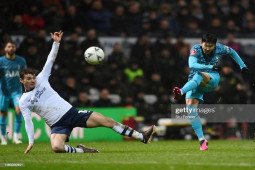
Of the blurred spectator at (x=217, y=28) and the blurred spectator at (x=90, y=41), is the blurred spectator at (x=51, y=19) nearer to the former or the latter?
the blurred spectator at (x=90, y=41)

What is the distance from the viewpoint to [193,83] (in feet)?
32.5

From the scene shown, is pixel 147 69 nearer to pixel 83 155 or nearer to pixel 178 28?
pixel 178 28

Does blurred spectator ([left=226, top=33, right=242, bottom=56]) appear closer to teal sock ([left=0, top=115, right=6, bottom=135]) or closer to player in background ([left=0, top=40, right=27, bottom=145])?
player in background ([left=0, top=40, right=27, bottom=145])

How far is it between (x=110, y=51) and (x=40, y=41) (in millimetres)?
2365

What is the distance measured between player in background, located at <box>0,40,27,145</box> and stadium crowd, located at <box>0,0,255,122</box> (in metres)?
1.78

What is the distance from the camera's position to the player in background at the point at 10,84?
13.0 meters

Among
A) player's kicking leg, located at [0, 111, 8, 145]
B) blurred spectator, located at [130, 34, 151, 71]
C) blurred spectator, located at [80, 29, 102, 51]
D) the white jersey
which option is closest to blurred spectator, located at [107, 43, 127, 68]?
blurred spectator, located at [130, 34, 151, 71]

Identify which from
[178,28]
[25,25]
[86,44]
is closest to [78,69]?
[86,44]

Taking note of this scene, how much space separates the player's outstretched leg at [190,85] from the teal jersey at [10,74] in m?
4.62

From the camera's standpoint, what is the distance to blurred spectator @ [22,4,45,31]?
1616cm

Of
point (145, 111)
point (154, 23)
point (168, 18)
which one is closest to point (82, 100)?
point (145, 111)

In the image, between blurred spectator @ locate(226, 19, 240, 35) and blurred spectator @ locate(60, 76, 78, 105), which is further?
blurred spectator @ locate(226, 19, 240, 35)

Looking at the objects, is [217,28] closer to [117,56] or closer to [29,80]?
[117,56]

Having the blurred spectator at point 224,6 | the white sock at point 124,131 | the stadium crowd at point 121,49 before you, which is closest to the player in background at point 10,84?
the stadium crowd at point 121,49
